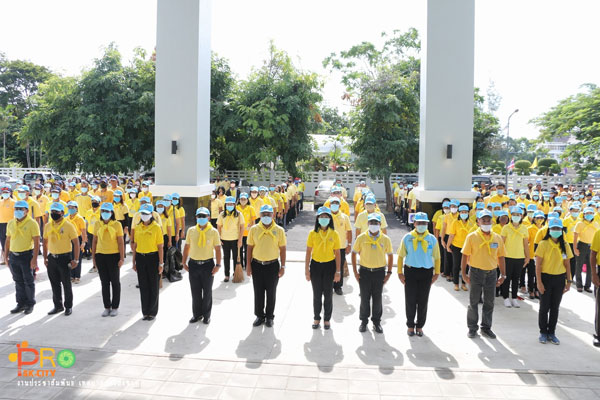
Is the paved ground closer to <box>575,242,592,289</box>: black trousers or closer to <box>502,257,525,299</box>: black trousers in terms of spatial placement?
<box>502,257,525,299</box>: black trousers

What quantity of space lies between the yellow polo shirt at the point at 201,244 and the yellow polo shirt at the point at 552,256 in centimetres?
473

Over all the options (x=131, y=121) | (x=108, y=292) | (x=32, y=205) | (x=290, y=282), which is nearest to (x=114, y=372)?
(x=108, y=292)

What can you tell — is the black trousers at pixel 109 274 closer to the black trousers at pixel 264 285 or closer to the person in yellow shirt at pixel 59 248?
the person in yellow shirt at pixel 59 248

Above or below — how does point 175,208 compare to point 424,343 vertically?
above

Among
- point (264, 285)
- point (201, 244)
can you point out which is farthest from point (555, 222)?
point (201, 244)

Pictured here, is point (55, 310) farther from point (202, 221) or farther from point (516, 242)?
point (516, 242)

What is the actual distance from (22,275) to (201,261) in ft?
9.95

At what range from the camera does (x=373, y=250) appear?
21.5 feet

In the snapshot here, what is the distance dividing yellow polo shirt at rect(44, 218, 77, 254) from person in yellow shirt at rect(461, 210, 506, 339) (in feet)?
19.9

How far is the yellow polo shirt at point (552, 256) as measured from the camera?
6391mm

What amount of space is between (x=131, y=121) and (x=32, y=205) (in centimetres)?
1558

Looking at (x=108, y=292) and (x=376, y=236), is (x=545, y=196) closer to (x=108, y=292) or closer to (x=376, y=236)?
(x=376, y=236)

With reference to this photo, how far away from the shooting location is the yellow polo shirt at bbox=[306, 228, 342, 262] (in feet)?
21.9

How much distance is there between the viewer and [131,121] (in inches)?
986
